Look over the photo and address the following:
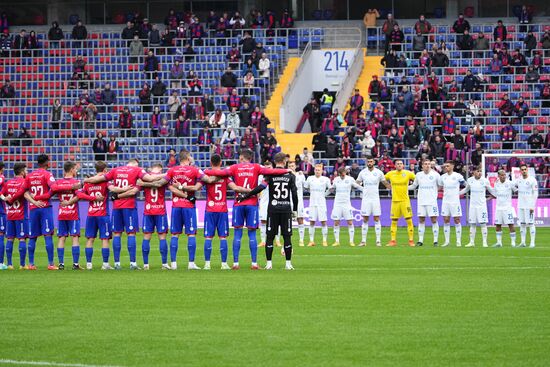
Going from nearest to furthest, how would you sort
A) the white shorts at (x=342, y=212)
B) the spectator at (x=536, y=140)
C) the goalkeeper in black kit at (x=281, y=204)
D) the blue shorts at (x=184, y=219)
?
the goalkeeper in black kit at (x=281, y=204), the blue shorts at (x=184, y=219), the white shorts at (x=342, y=212), the spectator at (x=536, y=140)

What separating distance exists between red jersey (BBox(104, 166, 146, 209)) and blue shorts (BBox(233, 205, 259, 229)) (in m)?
2.10

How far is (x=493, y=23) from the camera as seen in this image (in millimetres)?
51531

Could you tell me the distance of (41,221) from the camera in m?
22.8

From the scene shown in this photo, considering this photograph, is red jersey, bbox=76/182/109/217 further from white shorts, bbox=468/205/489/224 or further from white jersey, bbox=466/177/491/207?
white jersey, bbox=466/177/491/207

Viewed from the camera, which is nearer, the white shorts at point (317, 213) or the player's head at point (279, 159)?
the player's head at point (279, 159)

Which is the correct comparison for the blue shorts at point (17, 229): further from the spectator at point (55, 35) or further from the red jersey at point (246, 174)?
the spectator at point (55, 35)

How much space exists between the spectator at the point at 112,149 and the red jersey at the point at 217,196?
77.1 feet

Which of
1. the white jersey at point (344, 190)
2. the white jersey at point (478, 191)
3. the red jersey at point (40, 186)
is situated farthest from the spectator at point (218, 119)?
the red jersey at point (40, 186)

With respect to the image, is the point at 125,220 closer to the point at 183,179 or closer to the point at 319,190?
the point at 183,179

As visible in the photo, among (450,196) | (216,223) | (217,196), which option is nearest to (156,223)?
(216,223)

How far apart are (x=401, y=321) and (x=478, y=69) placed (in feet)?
119

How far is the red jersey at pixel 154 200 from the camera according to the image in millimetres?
22078

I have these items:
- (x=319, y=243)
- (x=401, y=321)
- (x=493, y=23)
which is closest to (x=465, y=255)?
(x=319, y=243)

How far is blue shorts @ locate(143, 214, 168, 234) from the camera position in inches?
877
